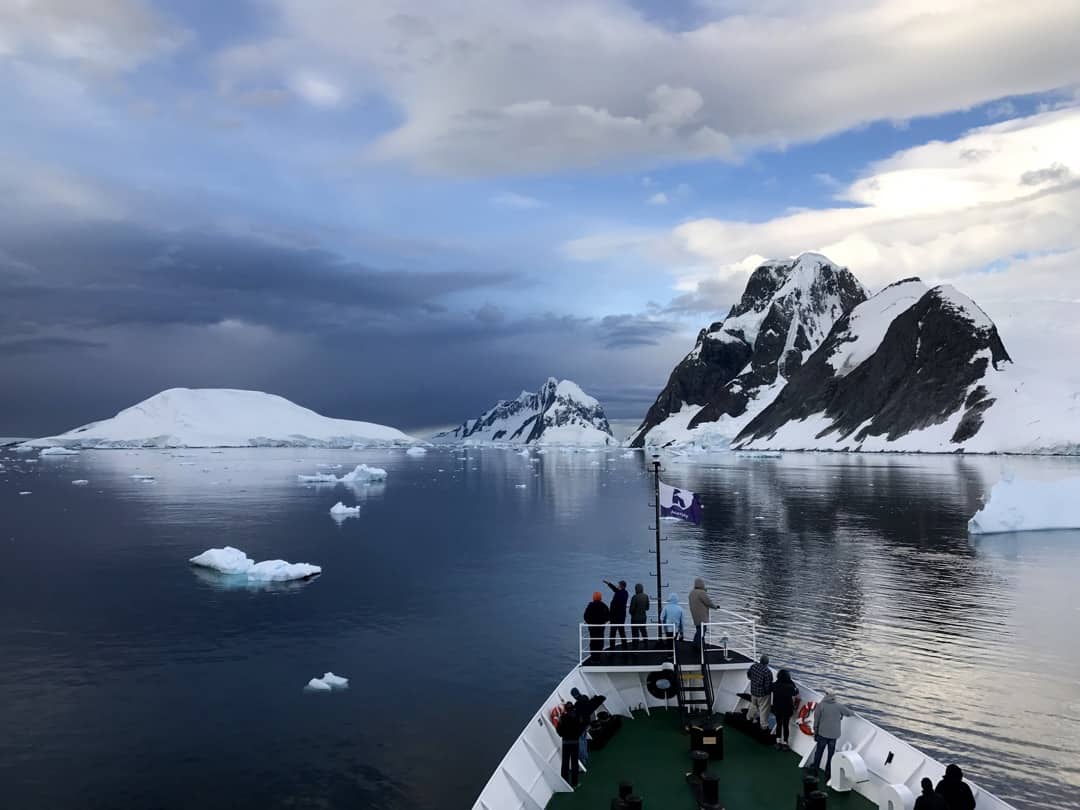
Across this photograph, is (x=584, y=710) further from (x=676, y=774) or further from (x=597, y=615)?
(x=597, y=615)

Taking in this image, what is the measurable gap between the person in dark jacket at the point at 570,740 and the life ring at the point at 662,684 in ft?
15.1

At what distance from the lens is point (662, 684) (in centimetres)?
2091

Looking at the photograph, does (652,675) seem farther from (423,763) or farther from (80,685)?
(80,685)

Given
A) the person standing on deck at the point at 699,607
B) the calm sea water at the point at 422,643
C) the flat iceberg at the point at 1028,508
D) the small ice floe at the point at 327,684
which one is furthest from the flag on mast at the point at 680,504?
the flat iceberg at the point at 1028,508

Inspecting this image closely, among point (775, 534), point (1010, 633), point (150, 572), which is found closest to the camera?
point (1010, 633)

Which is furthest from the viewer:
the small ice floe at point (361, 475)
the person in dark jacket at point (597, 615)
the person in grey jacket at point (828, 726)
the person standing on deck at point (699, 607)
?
the small ice floe at point (361, 475)

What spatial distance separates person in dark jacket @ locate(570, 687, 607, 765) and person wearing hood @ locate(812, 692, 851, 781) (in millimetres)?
5043

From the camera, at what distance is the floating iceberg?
45656mm

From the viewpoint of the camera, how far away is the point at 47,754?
2186cm

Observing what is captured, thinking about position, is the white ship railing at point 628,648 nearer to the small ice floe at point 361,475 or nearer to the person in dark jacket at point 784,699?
the person in dark jacket at point 784,699

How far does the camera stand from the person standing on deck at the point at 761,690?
18.4m

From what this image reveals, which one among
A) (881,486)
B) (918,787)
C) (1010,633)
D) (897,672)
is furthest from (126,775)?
(881,486)

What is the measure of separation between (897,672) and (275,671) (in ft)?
77.9

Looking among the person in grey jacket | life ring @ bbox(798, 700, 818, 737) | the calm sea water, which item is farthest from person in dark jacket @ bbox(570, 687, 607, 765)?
the person in grey jacket
